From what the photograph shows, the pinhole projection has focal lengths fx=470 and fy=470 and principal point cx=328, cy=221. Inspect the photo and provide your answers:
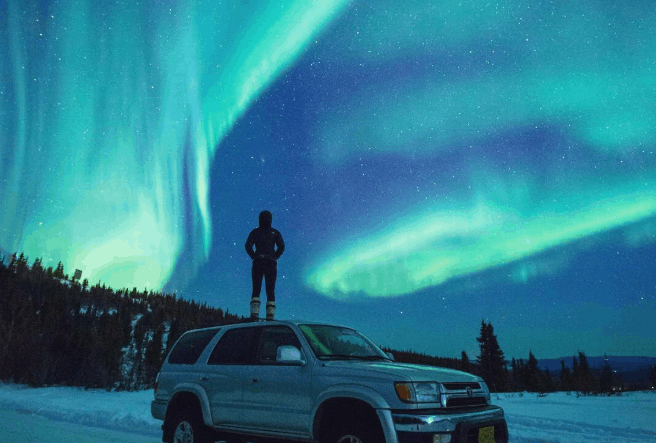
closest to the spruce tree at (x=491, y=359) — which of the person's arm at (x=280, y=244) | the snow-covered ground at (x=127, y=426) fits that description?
the snow-covered ground at (x=127, y=426)

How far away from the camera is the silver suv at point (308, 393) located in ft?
14.1

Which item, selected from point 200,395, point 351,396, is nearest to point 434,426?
point 351,396

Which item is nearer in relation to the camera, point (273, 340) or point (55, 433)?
point (273, 340)

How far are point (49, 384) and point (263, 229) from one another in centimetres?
2306

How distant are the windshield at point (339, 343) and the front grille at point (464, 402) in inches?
48.6

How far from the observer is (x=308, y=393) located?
4.96 meters

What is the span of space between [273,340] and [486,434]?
2.61 m

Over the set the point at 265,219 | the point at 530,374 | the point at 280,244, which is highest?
the point at 265,219

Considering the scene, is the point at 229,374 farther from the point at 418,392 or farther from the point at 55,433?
the point at 55,433

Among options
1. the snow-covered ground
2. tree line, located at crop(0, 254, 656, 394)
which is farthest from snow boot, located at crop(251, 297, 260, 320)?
tree line, located at crop(0, 254, 656, 394)

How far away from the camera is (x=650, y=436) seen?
32.4ft

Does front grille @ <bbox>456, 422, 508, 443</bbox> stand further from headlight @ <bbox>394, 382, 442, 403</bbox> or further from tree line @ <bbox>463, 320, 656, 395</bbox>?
tree line @ <bbox>463, 320, 656, 395</bbox>

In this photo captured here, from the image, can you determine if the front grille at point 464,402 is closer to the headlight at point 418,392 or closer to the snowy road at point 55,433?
the headlight at point 418,392

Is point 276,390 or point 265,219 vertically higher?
point 265,219
